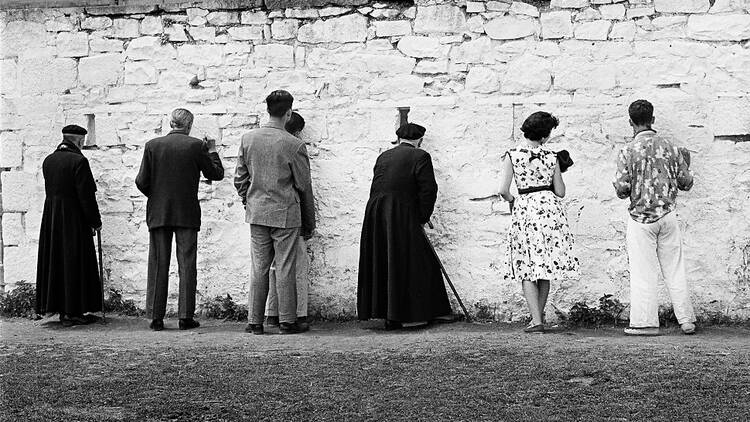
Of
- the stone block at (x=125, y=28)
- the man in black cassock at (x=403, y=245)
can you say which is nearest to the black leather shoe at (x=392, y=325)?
the man in black cassock at (x=403, y=245)

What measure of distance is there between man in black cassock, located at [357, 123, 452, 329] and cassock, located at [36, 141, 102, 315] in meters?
2.18

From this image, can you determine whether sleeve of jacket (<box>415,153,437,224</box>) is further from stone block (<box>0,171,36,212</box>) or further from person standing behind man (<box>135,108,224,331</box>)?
stone block (<box>0,171,36,212</box>)

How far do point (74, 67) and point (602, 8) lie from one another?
426 cm

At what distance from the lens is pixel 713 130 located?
803 cm

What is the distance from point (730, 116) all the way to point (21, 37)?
5.66 m

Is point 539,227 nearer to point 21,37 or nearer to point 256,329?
point 256,329

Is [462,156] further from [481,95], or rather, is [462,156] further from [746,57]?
[746,57]

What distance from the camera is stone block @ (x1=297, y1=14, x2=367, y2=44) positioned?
342 inches

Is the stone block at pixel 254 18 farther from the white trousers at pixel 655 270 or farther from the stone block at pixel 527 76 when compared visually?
the white trousers at pixel 655 270

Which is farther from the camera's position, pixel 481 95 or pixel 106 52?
pixel 106 52

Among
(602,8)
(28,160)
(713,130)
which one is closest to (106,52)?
(28,160)

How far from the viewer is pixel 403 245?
820 cm

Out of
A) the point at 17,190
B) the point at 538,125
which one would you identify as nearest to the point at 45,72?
the point at 17,190

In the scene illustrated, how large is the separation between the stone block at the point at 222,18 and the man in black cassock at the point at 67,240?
4.88ft
